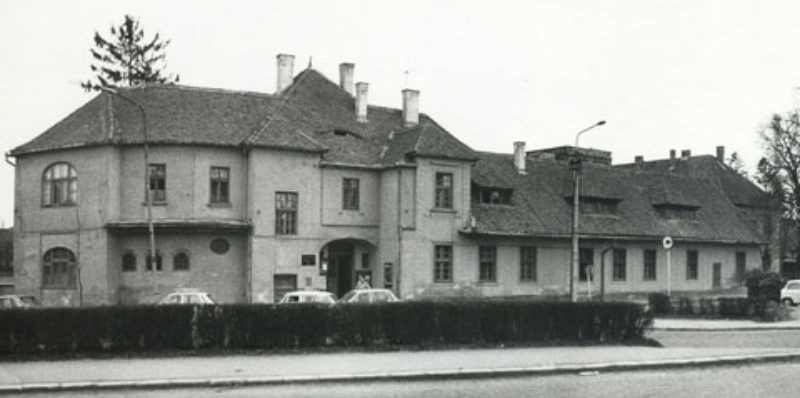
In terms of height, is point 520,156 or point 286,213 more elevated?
point 520,156

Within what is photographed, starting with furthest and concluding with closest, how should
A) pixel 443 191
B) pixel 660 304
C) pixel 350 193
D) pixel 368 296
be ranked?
pixel 443 191 < pixel 350 193 < pixel 660 304 < pixel 368 296

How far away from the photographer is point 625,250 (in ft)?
165

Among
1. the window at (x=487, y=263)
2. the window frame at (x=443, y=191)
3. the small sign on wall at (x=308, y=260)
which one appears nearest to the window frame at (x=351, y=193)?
the small sign on wall at (x=308, y=260)

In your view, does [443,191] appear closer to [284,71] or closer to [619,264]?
[284,71]

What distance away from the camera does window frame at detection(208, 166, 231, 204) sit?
3819 centimetres

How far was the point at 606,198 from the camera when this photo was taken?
50.6m

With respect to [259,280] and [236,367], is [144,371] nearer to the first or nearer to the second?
[236,367]

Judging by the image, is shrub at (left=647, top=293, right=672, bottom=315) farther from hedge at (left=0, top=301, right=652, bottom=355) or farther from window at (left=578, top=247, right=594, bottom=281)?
hedge at (left=0, top=301, right=652, bottom=355)

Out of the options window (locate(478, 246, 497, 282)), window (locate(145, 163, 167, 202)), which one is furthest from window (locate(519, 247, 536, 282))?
window (locate(145, 163, 167, 202))

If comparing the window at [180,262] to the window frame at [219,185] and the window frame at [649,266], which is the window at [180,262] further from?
the window frame at [649,266]

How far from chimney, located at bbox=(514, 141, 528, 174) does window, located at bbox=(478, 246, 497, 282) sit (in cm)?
731

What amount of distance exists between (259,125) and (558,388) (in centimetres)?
2675

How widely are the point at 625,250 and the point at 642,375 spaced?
110 feet

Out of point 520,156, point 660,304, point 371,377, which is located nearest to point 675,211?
point 520,156
